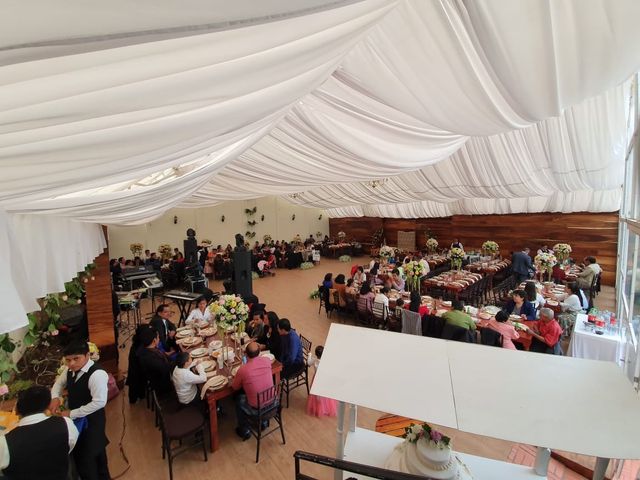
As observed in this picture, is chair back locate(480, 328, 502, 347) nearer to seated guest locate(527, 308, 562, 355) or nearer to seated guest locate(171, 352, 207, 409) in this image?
seated guest locate(527, 308, 562, 355)

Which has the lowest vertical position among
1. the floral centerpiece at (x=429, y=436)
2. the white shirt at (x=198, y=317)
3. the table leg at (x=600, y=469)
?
the white shirt at (x=198, y=317)

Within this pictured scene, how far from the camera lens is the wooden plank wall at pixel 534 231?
1034 centimetres

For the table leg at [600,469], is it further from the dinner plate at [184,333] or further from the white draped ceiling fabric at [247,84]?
the dinner plate at [184,333]

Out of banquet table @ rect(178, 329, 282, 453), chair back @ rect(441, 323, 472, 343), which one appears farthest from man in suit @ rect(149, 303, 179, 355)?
chair back @ rect(441, 323, 472, 343)

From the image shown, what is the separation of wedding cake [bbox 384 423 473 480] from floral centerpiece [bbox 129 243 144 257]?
13683 millimetres

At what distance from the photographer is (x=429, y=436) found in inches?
71.1

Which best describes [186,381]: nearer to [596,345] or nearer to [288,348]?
[288,348]

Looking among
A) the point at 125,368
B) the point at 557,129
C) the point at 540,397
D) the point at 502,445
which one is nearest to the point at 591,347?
the point at 502,445

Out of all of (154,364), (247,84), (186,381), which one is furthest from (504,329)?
(247,84)

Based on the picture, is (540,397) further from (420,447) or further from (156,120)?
(156,120)

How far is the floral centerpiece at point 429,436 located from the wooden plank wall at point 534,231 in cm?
1224

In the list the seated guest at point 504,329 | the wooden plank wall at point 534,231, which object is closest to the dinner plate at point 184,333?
the seated guest at point 504,329

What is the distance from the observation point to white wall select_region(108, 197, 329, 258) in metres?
13.7

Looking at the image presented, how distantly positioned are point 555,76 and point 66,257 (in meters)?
4.21
